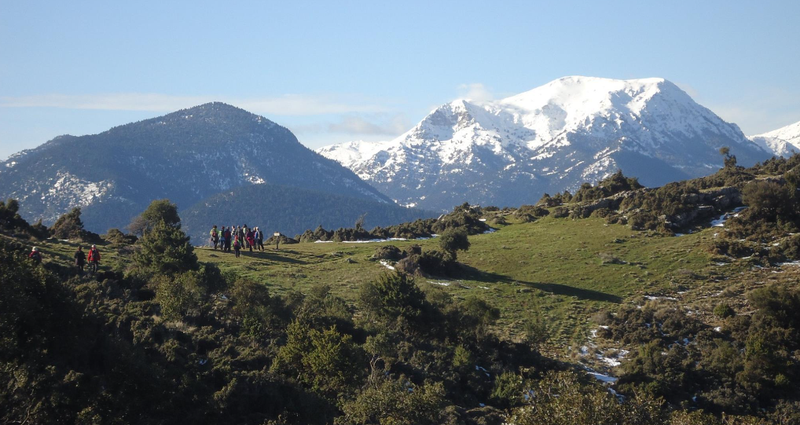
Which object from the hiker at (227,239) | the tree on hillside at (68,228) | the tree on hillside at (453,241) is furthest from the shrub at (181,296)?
the tree on hillside at (453,241)

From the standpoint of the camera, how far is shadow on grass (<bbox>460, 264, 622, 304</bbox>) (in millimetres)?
41250

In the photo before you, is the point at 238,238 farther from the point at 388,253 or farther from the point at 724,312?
the point at 724,312

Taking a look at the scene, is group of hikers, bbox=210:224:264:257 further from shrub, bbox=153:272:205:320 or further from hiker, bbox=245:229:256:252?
shrub, bbox=153:272:205:320

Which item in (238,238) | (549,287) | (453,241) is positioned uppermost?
(453,241)

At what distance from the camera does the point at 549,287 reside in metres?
43.5

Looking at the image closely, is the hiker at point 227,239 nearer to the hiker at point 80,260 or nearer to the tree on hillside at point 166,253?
the tree on hillside at point 166,253

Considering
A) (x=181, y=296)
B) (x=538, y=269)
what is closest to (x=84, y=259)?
(x=181, y=296)

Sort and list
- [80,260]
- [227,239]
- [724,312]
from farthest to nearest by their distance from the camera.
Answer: [227,239] < [724,312] < [80,260]

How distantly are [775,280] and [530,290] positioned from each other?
50.5 ft

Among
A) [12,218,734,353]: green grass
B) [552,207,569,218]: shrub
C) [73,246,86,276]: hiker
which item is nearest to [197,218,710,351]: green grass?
[12,218,734,353]: green grass

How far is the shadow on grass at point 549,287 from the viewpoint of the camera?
4125 cm

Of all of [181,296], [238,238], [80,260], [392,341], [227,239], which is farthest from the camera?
[227,239]

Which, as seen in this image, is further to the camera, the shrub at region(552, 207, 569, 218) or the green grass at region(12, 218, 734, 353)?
the shrub at region(552, 207, 569, 218)

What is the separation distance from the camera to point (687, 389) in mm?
30078
